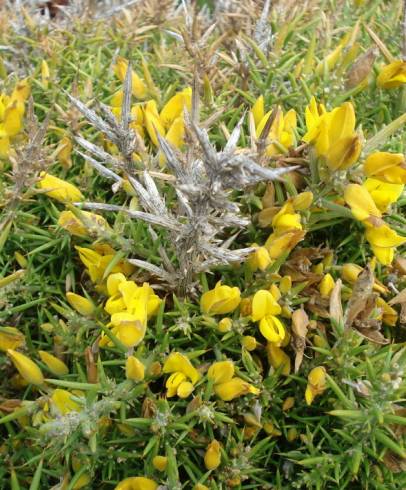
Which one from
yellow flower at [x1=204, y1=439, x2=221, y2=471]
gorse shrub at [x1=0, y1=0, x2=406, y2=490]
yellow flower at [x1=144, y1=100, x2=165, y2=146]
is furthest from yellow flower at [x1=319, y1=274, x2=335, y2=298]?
yellow flower at [x1=144, y1=100, x2=165, y2=146]

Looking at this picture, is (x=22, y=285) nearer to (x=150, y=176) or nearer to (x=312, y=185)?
(x=150, y=176)

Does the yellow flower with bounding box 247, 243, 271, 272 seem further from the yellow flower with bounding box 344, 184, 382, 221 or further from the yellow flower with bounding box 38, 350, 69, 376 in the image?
the yellow flower with bounding box 38, 350, 69, 376

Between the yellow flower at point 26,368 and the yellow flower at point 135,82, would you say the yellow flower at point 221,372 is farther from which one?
the yellow flower at point 135,82

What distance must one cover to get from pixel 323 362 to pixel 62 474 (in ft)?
1.62

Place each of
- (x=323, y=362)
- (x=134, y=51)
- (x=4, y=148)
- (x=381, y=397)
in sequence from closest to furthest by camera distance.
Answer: (x=381, y=397), (x=323, y=362), (x=4, y=148), (x=134, y=51)

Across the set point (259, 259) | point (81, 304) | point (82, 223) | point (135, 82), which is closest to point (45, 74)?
point (135, 82)

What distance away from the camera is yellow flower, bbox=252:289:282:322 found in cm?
105

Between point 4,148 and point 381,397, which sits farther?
point 4,148

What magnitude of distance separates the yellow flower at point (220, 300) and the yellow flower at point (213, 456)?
218mm

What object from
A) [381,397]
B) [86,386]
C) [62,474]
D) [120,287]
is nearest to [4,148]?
[120,287]

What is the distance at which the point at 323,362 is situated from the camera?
1104 millimetres

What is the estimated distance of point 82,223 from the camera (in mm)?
1113

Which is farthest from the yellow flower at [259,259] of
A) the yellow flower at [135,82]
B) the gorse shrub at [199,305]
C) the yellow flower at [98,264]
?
the yellow flower at [135,82]

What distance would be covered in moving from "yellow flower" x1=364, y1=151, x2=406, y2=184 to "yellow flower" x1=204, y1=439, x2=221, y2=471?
53cm
